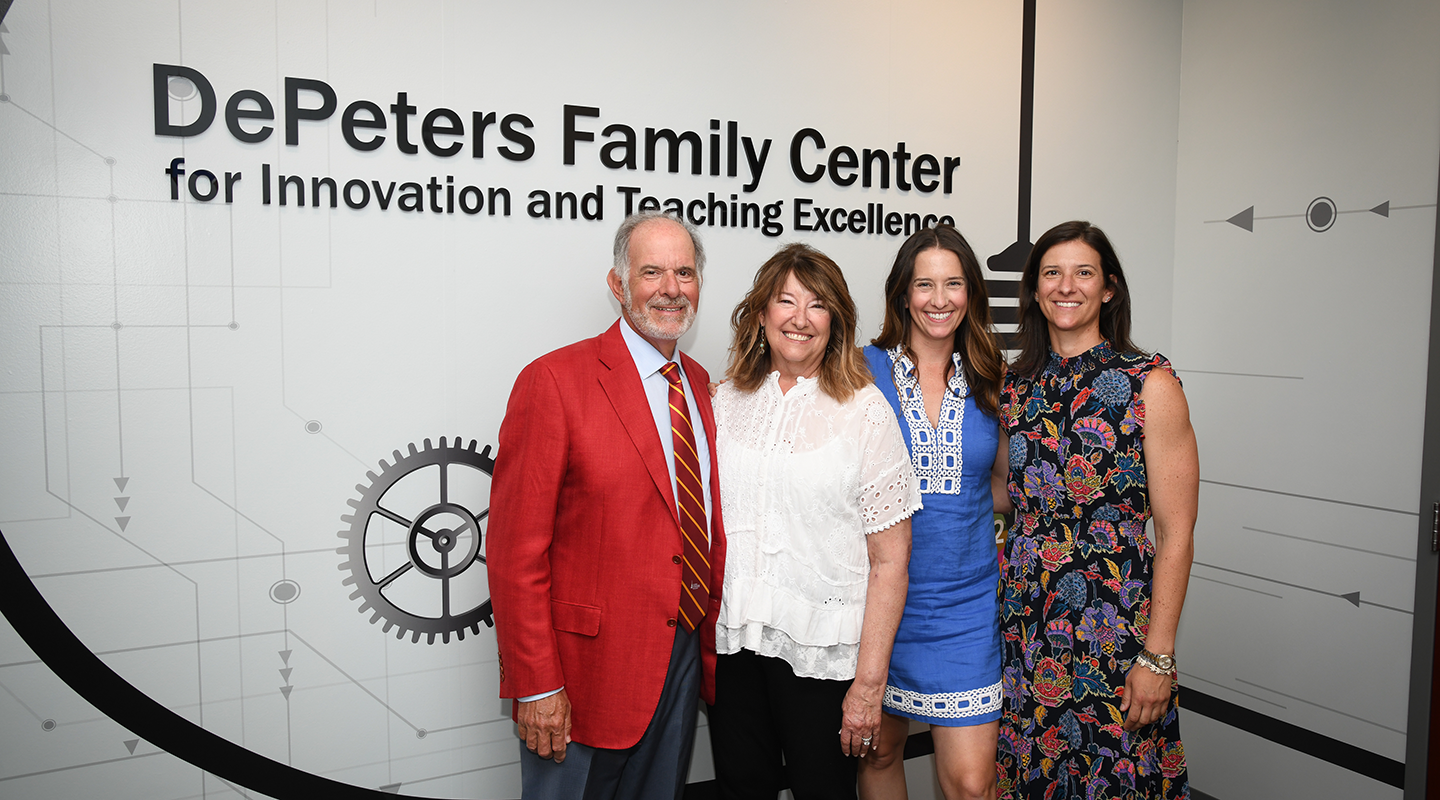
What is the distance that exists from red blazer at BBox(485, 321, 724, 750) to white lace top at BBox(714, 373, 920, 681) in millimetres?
169

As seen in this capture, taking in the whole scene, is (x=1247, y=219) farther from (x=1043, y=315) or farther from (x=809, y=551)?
(x=809, y=551)

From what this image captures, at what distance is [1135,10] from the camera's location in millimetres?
3471

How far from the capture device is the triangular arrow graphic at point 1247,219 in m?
3.26

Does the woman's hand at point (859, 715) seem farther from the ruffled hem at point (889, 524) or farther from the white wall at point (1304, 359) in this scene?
the white wall at point (1304, 359)

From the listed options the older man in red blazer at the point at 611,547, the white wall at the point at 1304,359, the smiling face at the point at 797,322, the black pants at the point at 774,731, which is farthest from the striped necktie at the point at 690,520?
the white wall at the point at 1304,359

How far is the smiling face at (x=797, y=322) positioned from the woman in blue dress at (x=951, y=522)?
29 centimetres

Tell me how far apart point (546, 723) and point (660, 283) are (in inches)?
39.8

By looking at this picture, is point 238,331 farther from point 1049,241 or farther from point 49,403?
point 1049,241

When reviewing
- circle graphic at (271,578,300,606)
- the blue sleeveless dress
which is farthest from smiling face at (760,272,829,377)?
circle graphic at (271,578,300,606)

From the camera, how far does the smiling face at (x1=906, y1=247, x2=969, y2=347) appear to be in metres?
2.23

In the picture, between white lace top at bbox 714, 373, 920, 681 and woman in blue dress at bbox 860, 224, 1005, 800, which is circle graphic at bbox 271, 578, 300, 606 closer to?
white lace top at bbox 714, 373, 920, 681

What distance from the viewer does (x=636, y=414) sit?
2020mm

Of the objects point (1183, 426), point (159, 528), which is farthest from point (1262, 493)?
point (159, 528)

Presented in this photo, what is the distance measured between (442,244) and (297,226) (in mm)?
351
